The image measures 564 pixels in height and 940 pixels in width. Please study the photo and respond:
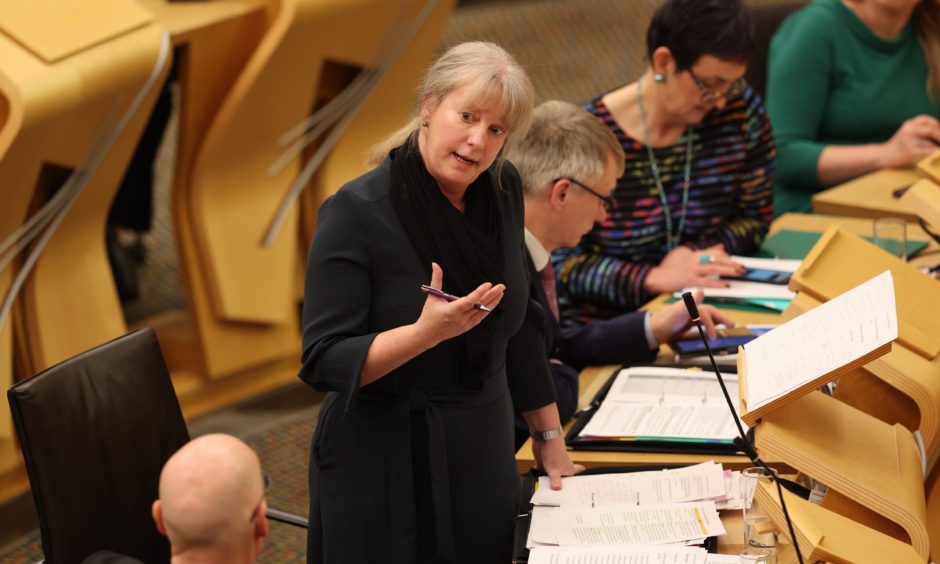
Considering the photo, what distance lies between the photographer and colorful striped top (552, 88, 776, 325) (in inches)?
118

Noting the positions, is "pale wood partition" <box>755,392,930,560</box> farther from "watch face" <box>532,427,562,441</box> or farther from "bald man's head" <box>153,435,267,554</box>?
"bald man's head" <box>153,435,267,554</box>

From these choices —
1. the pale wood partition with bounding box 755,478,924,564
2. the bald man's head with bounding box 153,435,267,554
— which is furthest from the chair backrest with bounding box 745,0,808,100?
the bald man's head with bounding box 153,435,267,554

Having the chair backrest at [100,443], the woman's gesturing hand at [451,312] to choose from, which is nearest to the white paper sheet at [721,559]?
the woman's gesturing hand at [451,312]

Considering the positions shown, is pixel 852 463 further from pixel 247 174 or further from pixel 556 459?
pixel 247 174

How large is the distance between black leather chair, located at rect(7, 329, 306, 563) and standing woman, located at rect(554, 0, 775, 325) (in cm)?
111

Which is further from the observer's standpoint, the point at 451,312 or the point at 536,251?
the point at 536,251

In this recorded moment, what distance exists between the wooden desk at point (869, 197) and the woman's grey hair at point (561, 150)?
1464 mm

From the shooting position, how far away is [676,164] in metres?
3.08

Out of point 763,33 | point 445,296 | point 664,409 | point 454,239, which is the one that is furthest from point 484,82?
point 763,33

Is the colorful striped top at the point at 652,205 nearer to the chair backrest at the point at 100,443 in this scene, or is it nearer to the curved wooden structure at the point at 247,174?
the chair backrest at the point at 100,443

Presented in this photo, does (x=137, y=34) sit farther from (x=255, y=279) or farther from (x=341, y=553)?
(x=341, y=553)

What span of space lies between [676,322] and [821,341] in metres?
0.86

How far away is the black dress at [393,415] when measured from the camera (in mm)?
1858

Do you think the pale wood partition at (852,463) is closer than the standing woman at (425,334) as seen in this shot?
Yes
